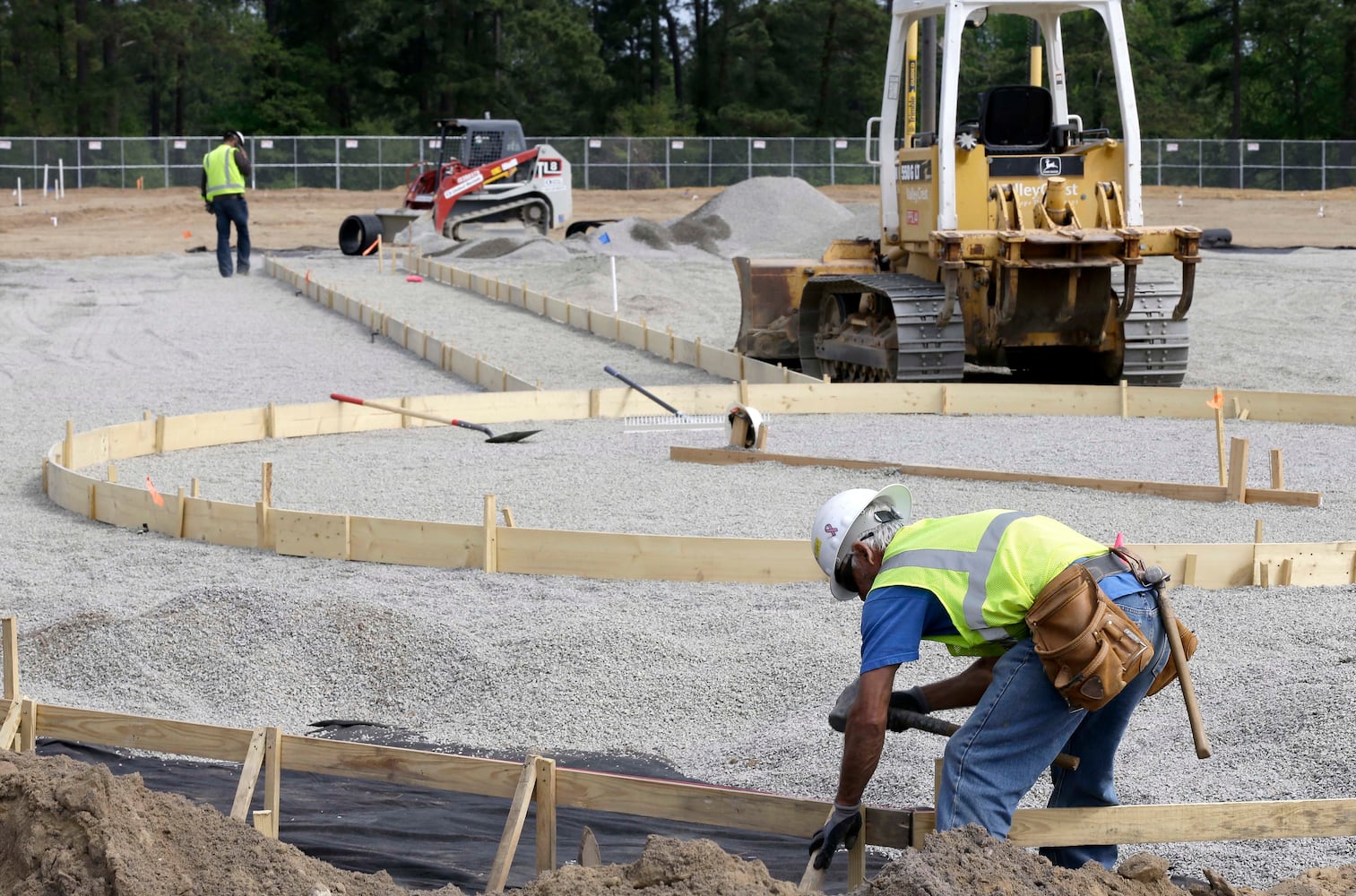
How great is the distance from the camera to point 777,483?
9.34 meters

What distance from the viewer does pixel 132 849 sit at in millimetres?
3707

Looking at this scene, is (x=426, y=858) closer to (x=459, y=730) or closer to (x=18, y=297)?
(x=459, y=730)

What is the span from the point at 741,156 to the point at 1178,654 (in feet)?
123

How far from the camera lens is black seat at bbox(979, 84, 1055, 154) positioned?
1238 centimetres

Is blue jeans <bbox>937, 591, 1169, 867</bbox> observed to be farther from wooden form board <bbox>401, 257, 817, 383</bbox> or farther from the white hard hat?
wooden form board <bbox>401, 257, 817, 383</bbox>

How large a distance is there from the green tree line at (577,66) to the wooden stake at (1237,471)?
123 feet

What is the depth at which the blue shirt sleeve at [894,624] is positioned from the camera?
3.47 m

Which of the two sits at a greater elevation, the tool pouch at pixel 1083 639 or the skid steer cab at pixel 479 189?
A: the skid steer cab at pixel 479 189

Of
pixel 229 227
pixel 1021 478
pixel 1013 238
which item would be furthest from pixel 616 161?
pixel 1021 478

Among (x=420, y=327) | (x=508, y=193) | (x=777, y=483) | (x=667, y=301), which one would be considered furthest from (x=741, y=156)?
(x=777, y=483)

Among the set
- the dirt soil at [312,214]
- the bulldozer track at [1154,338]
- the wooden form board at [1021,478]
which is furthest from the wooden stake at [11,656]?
the dirt soil at [312,214]

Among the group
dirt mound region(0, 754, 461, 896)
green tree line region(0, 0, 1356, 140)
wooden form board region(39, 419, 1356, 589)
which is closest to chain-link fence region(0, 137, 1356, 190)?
green tree line region(0, 0, 1356, 140)

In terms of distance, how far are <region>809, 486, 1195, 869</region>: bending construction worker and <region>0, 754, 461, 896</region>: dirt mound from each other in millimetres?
1174

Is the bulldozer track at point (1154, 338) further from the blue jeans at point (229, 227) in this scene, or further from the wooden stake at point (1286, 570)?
the blue jeans at point (229, 227)
